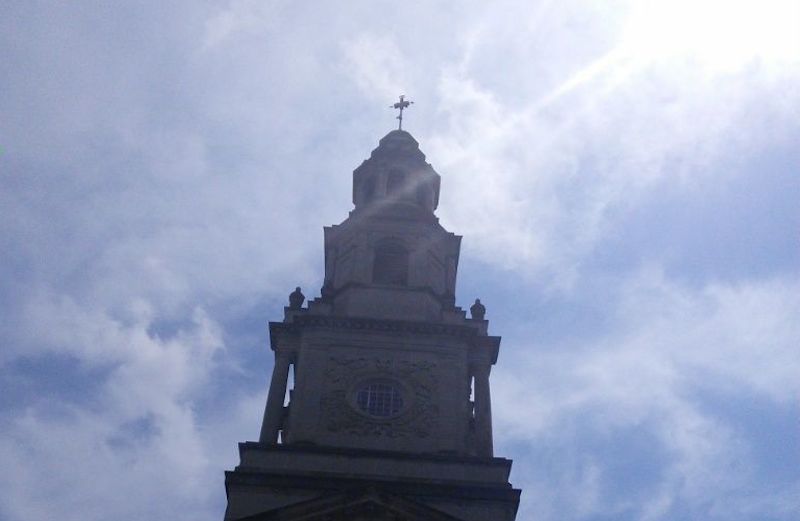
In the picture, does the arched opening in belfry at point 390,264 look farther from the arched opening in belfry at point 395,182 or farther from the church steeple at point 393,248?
the arched opening in belfry at point 395,182

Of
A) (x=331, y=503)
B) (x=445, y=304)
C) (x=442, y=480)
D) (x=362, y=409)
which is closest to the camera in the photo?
(x=331, y=503)

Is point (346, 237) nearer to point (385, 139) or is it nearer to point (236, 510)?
point (385, 139)

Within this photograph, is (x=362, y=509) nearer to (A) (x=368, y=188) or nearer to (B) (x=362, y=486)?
(B) (x=362, y=486)

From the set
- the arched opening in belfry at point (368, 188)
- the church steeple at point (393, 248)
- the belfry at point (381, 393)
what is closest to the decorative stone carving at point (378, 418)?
the belfry at point (381, 393)

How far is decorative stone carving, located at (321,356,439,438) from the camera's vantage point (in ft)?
106

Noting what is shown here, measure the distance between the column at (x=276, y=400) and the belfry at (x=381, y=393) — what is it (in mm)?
Result: 43

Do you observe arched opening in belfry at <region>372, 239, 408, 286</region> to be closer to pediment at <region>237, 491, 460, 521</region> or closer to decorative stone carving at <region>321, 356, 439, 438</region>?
decorative stone carving at <region>321, 356, 439, 438</region>

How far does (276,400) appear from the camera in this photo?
3334cm

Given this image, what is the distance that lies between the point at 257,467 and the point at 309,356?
15.5ft

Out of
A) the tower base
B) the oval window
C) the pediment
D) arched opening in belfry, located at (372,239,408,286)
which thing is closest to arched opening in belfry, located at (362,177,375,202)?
arched opening in belfry, located at (372,239,408,286)

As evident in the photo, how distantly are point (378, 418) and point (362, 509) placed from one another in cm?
445

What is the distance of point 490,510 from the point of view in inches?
1176

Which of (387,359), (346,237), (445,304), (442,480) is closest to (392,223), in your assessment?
(346,237)

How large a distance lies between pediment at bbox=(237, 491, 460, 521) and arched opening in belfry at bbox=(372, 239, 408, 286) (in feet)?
34.7
